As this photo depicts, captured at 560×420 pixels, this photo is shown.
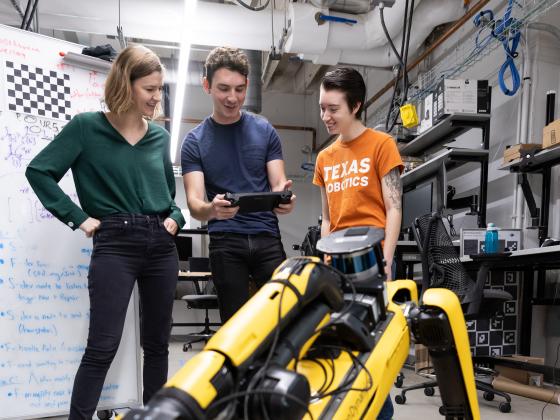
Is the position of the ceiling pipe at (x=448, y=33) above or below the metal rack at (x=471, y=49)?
above

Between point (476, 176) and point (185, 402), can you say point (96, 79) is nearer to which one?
point (185, 402)

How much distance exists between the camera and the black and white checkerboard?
190 cm

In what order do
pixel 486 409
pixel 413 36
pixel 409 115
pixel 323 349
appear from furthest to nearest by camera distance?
1. pixel 413 36
2. pixel 409 115
3. pixel 486 409
4. pixel 323 349

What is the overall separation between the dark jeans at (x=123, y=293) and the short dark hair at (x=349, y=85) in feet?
2.30

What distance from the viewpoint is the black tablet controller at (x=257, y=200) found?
1.19 m

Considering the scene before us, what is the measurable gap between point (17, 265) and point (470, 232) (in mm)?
2478

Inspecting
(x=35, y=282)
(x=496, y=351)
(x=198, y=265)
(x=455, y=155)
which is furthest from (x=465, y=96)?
(x=198, y=265)

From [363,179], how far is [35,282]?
1.36 m

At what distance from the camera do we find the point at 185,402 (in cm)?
50

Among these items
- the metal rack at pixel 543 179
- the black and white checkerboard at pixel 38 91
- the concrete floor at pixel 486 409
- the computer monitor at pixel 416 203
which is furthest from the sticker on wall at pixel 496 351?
the black and white checkerboard at pixel 38 91

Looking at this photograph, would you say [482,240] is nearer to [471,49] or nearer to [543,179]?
[543,179]

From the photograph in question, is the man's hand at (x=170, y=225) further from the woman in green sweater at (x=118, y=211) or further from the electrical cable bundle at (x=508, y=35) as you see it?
the electrical cable bundle at (x=508, y=35)

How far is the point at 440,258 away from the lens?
2324 millimetres

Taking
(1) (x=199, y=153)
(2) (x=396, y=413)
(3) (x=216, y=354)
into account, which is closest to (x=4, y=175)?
(1) (x=199, y=153)
